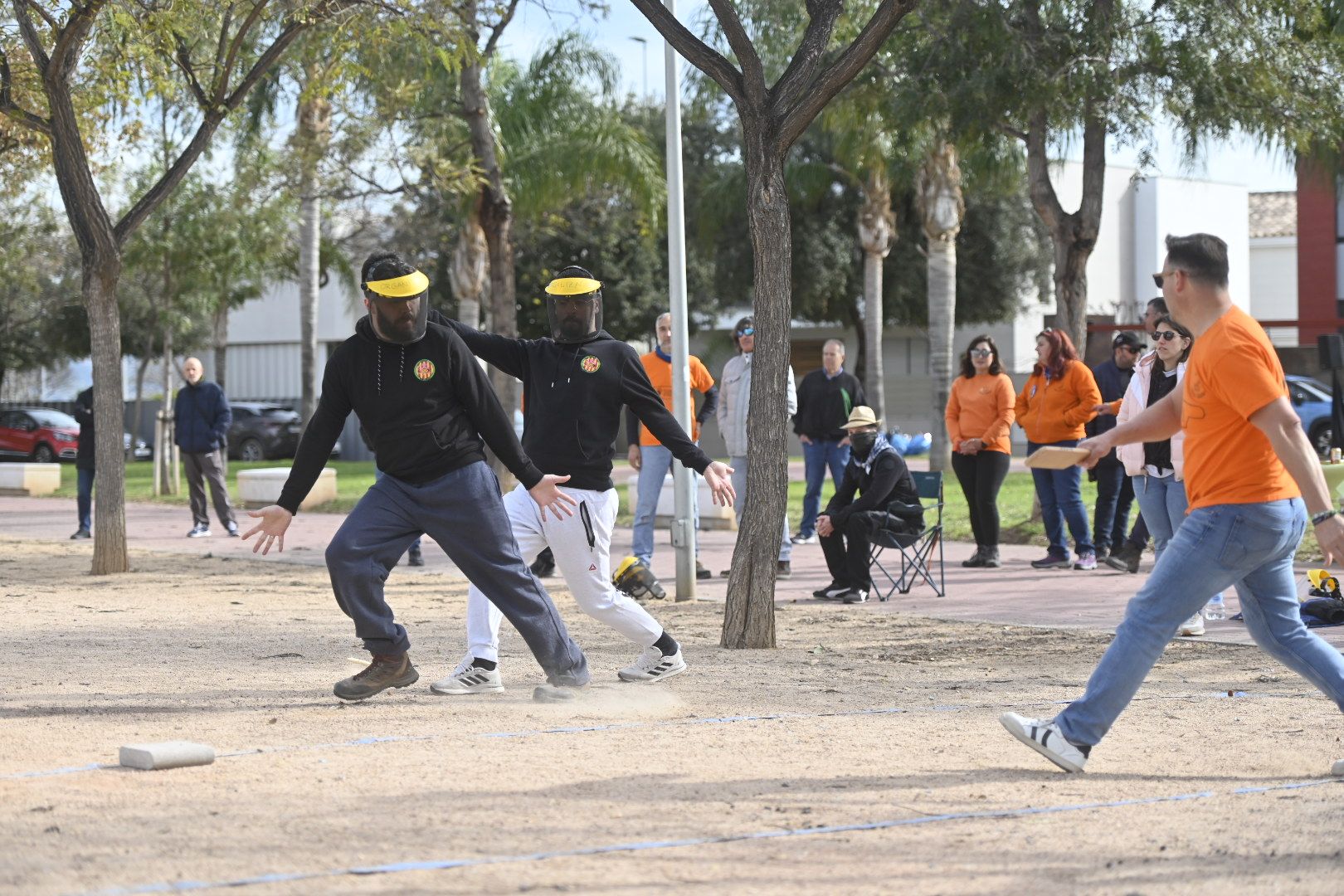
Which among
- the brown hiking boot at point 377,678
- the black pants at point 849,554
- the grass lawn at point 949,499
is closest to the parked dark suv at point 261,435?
the grass lawn at point 949,499

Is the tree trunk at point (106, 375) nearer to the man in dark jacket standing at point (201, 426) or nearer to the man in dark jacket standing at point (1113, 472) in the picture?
the man in dark jacket standing at point (201, 426)

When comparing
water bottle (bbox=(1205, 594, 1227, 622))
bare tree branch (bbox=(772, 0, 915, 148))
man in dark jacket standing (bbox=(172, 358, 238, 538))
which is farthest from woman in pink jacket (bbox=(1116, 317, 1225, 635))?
man in dark jacket standing (bbox=(172, 358, 238, 538))

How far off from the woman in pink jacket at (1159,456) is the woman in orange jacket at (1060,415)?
2670 mm

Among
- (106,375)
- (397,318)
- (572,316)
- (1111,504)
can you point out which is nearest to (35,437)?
(106,375)

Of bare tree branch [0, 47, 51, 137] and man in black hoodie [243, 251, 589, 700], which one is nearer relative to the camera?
man in black hoodie [243, 251, 589, 700]

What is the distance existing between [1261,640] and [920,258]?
33122 mm

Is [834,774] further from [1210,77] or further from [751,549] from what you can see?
[1210,77]

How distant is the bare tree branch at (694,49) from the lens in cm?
880

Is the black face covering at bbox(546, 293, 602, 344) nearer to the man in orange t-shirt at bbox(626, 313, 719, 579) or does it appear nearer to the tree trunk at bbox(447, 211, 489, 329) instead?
the man in orange t-shirt at bbox(626, 313, 719, 579)

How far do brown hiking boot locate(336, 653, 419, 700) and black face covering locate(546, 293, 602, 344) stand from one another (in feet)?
5.26

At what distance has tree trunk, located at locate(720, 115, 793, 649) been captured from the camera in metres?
8.78

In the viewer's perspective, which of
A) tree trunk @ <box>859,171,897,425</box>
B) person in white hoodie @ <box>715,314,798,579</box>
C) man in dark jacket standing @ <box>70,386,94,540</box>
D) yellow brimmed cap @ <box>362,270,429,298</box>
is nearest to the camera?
yellow brimmed cap @ <box>362,270,429,298</box>

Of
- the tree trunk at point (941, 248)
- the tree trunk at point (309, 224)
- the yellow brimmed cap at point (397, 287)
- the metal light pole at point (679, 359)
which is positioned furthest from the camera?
the tree trunk at point (941, 248)

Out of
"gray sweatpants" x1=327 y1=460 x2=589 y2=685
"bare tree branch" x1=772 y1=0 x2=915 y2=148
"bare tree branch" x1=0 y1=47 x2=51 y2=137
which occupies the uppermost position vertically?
"bare tree branch" x1=0 y1=47 x2=51 y2=137
